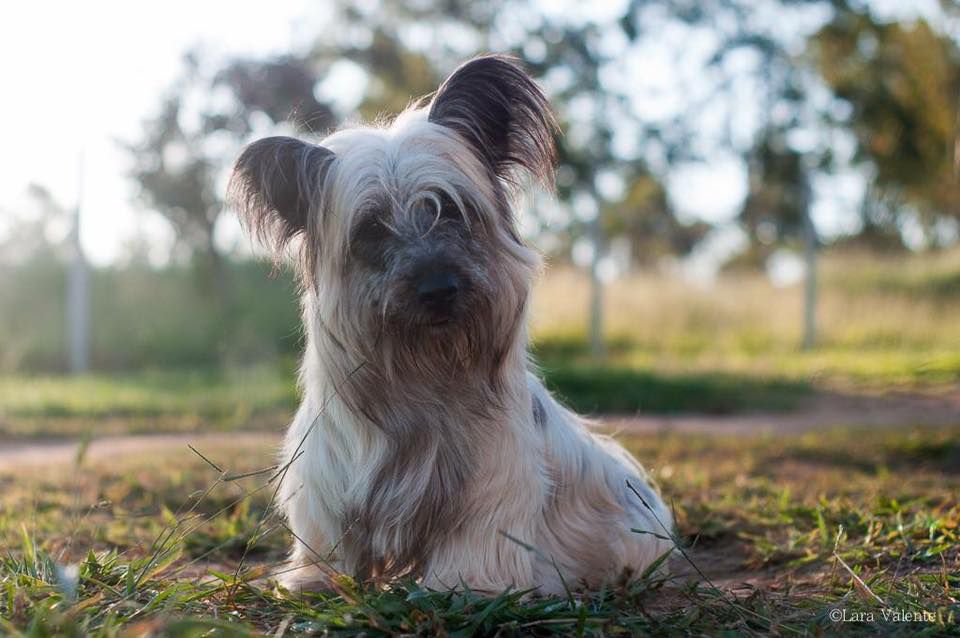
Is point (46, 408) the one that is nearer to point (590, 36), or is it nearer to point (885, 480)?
point (885, 480)

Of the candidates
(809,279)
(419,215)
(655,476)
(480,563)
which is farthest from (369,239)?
(809,279)

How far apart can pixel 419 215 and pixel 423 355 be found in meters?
0.54

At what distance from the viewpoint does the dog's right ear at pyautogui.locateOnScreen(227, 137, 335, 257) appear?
12.6 ft

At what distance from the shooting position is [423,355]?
11.8ft

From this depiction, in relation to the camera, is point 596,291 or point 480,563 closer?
point 480,563

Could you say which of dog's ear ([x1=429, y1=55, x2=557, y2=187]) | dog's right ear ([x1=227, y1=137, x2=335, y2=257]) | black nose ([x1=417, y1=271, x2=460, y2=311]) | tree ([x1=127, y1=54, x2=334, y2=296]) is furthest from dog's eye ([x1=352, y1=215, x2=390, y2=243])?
tree ([x1=127, y1=54, x2=334, y2=296])

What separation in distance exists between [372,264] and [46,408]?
9149mm

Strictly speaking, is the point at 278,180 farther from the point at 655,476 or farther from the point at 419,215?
the point at 655,476

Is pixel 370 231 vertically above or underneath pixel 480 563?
above

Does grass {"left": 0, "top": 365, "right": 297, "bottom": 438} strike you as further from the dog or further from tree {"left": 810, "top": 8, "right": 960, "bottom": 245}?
tree {"left": 810, "top": 8, "right": 960, "bottom": 245}

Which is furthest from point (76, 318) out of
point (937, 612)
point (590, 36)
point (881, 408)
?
point (937, 612)

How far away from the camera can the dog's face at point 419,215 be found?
3.52 meters

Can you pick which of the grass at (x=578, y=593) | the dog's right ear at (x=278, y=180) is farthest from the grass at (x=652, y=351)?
the dog's right ear at (x=278, y=180)

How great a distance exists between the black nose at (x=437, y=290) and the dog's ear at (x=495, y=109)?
751mm
